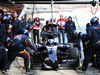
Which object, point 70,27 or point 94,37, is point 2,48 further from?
point 70,27

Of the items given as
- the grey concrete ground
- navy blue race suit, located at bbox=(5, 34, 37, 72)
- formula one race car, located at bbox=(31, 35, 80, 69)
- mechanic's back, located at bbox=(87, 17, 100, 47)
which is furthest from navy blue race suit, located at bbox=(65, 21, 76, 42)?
navy blue race suit, located at bbox=(5, 34, 37, 72)

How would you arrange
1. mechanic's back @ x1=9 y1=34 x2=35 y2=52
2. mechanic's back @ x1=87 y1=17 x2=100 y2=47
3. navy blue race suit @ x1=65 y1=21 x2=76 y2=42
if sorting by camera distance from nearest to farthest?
mechanic's back @ x1=9 y1=34 x2=35 y2=52, mechanic's back @ x1=87 y1=17 x2=100 y2=47, navy blue race suit @ x1=65 y1=21 x2=76 y2=42

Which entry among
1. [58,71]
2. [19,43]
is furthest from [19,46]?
[58,71]

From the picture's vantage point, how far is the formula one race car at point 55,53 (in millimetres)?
6840

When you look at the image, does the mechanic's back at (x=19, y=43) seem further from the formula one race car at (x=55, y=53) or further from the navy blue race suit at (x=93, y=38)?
the navy blue race suit at (x=93, y=38)

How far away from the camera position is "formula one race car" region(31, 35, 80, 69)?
6840mm

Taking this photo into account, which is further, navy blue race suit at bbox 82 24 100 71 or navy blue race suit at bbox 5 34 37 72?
navy blue race suit at bbox 82 24 100 71

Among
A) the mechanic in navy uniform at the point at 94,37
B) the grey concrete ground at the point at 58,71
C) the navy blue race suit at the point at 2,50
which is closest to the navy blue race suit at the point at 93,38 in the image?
the mechanic in navy uniform at the point at 94,37

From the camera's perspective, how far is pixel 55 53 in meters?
6.85

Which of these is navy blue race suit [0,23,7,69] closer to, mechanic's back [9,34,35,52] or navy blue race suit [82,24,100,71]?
mechanic's back [9,34,35,52]

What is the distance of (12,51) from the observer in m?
6.39

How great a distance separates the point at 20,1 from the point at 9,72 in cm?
315

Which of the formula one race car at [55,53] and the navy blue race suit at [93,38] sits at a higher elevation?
the navy blue race suit at [93,38]

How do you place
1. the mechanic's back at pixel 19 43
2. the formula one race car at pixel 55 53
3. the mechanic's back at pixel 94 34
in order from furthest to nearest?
the formula one race car at pixel 55 53 → the mechanic's back at pixel 94 34 → the mechanic's back at pixel 19 43
